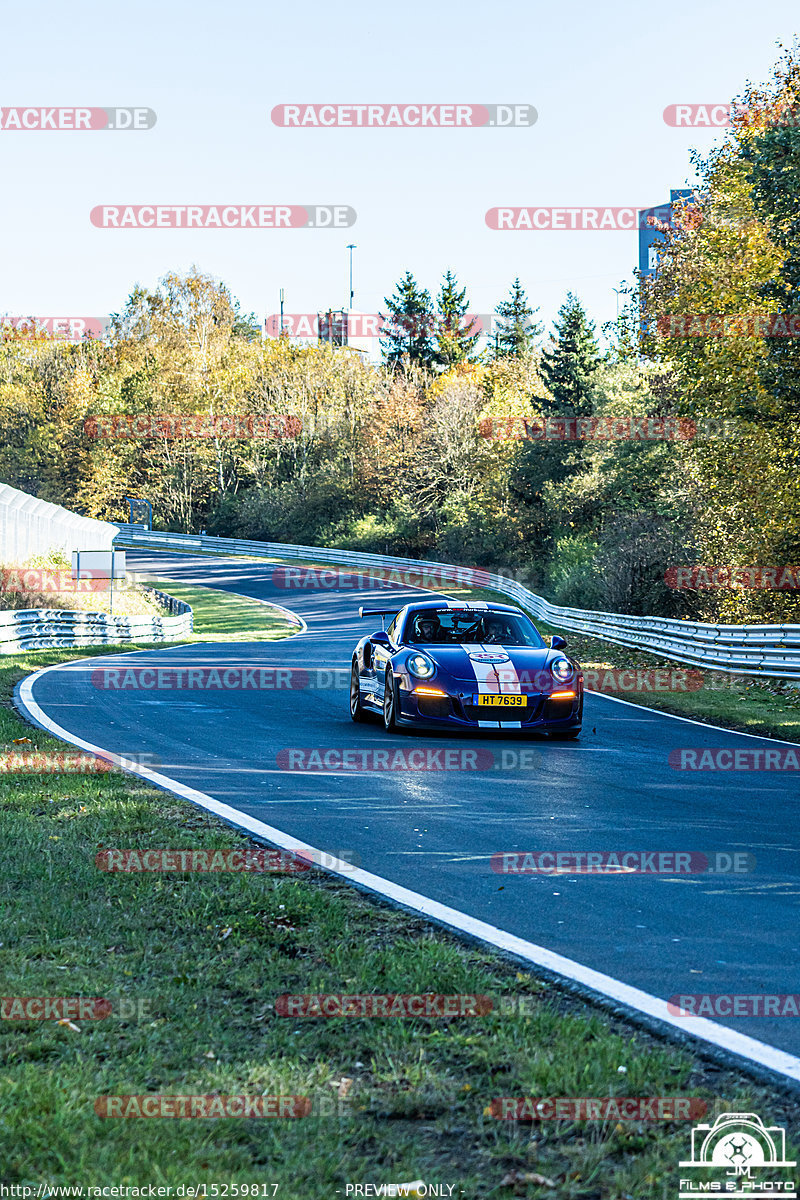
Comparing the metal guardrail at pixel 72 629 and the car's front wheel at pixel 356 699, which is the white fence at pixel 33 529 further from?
the car's front wheel at pixel 356 699

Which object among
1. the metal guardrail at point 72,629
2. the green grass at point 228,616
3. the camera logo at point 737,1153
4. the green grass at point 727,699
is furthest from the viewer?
the green grass at point 228,616

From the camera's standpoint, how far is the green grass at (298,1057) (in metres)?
3.12

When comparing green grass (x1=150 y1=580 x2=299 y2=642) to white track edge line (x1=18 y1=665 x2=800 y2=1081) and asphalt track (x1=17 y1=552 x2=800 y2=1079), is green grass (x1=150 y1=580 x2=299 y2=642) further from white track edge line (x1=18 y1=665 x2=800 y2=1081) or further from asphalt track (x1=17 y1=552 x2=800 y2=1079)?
white track edge line (x1=18 y1=665 x2=800 y2=1081)

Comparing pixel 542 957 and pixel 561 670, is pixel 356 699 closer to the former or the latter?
pixel 561 670

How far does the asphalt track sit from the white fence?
47.7 ft

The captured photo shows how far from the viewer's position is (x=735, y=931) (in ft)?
18.0

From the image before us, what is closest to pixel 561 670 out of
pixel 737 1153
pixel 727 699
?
pixel 727 699

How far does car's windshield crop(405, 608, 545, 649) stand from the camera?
13.6 metres

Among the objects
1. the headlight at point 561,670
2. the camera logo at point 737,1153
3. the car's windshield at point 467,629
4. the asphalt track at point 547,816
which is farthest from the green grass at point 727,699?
the camera logo at point 737,1153

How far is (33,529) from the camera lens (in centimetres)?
3294

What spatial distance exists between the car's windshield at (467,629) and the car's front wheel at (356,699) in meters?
0.97

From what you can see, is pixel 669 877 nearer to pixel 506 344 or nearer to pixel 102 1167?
pixel 102 1167

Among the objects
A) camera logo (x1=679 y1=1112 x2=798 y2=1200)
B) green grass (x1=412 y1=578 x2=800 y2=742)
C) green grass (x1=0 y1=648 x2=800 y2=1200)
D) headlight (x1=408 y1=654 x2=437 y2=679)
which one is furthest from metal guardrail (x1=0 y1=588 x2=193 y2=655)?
Result: camera logo (x1=679 y1=1112 x2=798 y2=1200)

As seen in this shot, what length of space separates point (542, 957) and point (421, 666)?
7698mm
